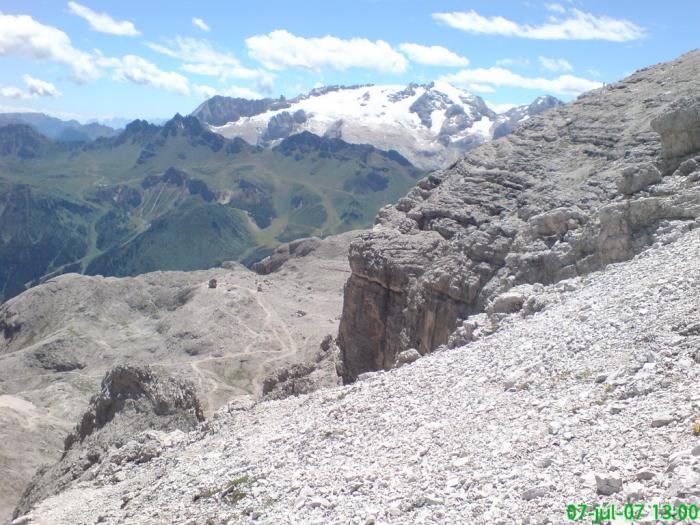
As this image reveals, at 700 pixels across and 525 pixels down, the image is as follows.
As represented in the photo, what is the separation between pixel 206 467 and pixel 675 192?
24701 millimetres

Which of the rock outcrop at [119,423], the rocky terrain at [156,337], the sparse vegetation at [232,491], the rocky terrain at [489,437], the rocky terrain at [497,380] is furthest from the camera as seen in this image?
the rocky terrain at [156,337]

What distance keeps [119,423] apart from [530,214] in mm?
28664

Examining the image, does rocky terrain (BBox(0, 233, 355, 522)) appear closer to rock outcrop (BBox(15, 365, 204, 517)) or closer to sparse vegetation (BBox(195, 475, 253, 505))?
rock outcrop (BBox(15, 365, 204, 517))

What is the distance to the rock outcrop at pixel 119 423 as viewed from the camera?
34.2 metres

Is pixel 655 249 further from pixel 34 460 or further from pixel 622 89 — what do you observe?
pixel 34 460

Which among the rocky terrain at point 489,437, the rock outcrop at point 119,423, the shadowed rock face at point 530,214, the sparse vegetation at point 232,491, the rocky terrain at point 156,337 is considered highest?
the shadowed rock face at point 530,214

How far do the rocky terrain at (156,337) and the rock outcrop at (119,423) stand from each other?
19532 millimetres

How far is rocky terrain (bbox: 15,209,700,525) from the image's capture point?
14.7 m

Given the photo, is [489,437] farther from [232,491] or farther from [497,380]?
[232,491]

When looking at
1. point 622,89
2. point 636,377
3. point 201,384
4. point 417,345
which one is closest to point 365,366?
point 417,345

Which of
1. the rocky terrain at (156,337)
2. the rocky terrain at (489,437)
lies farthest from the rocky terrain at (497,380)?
the rocky terrain at (156,337)

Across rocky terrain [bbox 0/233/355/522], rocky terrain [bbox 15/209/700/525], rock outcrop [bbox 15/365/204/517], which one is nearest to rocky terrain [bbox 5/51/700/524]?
rocky terrain [bbox 15/209/700/525]

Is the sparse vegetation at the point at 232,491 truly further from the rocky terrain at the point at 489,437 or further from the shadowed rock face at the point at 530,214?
the shadowed rock face at the point at 530,214

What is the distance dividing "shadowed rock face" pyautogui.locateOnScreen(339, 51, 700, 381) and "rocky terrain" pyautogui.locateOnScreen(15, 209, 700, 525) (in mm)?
3841
